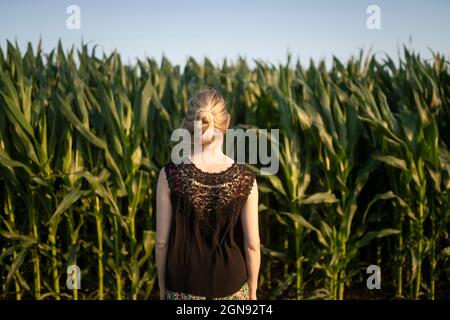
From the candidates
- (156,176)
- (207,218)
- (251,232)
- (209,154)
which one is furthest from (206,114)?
(156,176)

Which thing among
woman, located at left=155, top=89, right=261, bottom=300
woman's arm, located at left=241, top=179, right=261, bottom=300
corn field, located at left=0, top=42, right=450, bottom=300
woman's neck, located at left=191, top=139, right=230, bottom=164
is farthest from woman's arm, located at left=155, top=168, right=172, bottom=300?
corn field, located at left=0, top=42, right=450, bottom=300

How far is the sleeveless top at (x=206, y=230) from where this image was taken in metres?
2.24

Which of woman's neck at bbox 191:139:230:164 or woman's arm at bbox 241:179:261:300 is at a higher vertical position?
woman's neck at bbox 191:139:230:164

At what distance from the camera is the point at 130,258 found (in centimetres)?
387

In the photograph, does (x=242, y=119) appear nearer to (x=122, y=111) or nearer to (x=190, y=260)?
(x=122, y=111)

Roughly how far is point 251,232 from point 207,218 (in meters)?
0.21

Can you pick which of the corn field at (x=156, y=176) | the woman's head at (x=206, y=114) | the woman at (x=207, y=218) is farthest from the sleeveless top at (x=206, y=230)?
the corn field at (x=156, y=176)

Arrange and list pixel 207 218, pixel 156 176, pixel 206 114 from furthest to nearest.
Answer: pixel 156 176 < pixel 207 218 < pixel 206 114

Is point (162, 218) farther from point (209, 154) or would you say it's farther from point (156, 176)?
point (156, 176)

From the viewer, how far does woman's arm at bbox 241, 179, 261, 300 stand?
7.54ft

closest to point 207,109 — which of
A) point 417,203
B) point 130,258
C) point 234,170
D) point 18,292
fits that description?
point 234,170

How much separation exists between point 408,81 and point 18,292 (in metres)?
3.66

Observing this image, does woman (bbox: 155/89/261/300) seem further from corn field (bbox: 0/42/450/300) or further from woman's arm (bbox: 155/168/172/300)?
corn field (bbox: 0/42/450/300)

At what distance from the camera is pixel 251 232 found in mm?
2328
